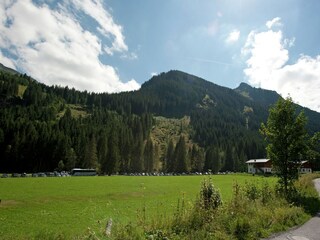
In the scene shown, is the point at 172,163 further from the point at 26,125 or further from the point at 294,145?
the point at 294,145

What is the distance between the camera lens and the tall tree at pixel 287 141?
97.9ft

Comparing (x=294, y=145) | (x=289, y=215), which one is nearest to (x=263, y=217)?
(x=289, y=215)

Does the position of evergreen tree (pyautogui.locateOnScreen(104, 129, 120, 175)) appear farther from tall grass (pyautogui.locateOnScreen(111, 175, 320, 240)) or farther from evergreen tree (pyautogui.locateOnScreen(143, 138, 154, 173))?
tall grass (pyautogui.locateOnScreen(111, 175, 320, 240))

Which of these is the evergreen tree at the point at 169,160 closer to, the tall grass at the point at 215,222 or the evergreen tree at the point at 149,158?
the evergreen tree at the point at 149,158

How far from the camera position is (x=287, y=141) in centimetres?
3033

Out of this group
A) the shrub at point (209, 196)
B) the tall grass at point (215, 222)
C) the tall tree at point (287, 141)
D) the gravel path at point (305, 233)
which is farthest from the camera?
the tall tree at point (287, 141)

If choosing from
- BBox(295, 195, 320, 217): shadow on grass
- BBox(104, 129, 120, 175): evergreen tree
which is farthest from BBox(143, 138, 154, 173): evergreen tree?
BBox(295, 195, 320, 217): shadow on grass

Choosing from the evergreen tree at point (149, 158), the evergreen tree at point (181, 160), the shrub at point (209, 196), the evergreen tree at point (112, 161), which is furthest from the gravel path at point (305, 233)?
the evergreen tree at point (149, 158)

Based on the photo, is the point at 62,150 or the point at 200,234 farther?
the point at 62,150

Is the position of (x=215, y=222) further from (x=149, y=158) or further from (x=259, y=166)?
(x=259, y=166)

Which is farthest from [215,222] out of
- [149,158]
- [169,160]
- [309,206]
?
[169,160]

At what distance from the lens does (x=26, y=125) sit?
487 ft

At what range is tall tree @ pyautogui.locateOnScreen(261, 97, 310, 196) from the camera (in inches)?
1174

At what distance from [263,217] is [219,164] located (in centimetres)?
16290
